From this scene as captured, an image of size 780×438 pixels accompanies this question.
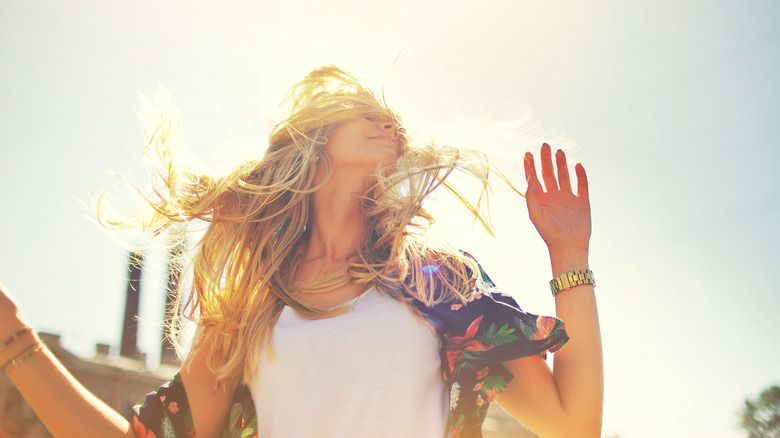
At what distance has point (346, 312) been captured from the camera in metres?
1.92

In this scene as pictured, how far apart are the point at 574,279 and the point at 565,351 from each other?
219mm

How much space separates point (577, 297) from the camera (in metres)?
1.72

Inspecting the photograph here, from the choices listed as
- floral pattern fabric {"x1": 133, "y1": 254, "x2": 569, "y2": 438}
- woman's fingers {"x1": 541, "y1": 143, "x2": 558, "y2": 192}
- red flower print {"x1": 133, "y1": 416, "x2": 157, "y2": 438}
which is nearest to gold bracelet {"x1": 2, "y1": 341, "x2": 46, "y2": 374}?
red flower print {"x1": 133, "y1": 416, "x2": 157, "y2": 438}

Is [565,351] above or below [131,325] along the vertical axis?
below

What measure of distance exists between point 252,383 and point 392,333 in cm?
57

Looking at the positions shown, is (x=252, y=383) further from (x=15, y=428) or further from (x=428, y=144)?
(x=15, y=428)

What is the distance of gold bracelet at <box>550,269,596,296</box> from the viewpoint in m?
1.73

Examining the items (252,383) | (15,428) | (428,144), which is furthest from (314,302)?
(15,428)

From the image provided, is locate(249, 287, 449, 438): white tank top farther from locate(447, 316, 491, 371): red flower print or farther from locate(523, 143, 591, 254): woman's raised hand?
locate(523, 143, 591, 254): woman's raised hand

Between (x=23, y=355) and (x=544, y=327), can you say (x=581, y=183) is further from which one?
(x=23, y=355)

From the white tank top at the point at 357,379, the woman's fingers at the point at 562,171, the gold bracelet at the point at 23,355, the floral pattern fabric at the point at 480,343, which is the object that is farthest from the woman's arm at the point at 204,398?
the woman's fingers at the point at 562,171

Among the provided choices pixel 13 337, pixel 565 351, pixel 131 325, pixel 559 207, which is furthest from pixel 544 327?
pixel 131 325

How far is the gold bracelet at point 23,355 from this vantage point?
183 cm

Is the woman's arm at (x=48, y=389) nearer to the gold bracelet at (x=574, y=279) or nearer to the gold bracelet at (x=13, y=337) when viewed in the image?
the gold bracelet at (x=13, y=337)
